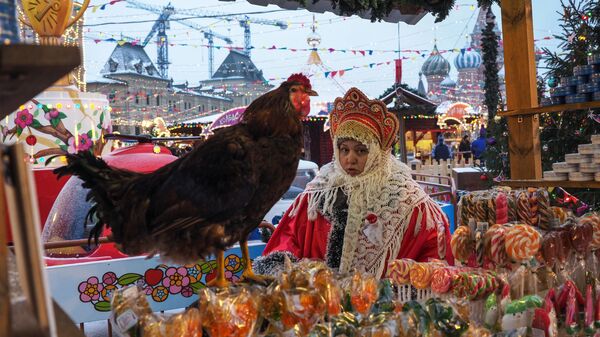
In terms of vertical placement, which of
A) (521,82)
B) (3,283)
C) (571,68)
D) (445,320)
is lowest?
(445,320)

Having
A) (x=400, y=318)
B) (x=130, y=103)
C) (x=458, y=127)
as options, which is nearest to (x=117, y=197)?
(x=400, y=318)

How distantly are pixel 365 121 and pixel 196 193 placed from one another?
1.93 metres

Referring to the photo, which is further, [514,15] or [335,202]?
[514,15]

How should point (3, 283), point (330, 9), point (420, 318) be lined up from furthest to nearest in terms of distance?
point (330, 9), point (420, 318), point (3, 283)

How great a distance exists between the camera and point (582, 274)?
2629 mm

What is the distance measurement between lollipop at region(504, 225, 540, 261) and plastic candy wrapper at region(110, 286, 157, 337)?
134 cm

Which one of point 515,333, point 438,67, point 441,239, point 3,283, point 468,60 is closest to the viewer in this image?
point 3,283

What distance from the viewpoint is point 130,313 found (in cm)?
167

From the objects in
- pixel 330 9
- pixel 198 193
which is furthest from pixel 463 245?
pixel 330 9

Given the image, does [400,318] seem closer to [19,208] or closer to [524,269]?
[524,269]

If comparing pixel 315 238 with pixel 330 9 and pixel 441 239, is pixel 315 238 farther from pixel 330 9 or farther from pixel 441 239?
pixel 330 9

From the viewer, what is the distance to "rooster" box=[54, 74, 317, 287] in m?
1.78

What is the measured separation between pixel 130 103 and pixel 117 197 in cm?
3523

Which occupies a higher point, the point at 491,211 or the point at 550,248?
the point at 491,211
